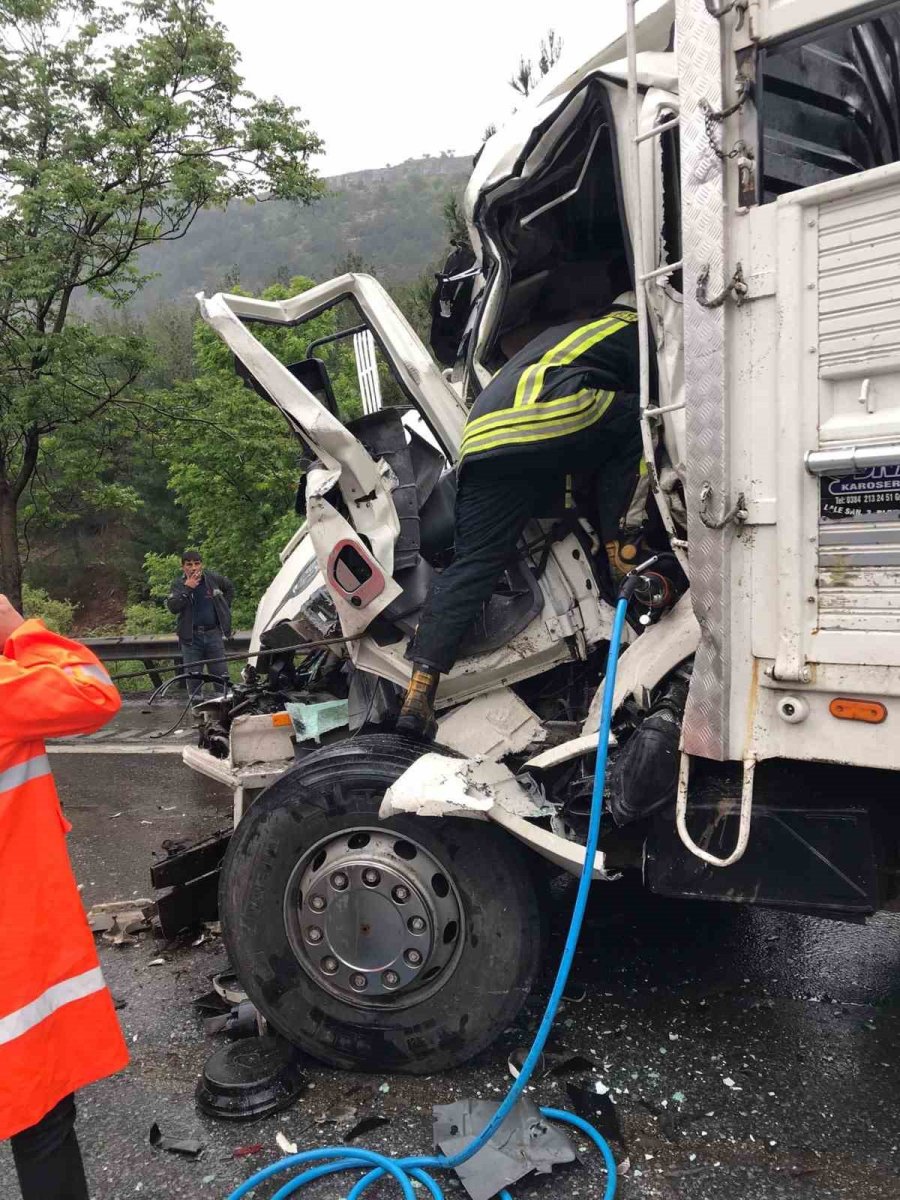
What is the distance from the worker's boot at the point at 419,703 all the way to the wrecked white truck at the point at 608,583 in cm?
9

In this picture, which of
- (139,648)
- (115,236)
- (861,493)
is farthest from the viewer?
(115,236)

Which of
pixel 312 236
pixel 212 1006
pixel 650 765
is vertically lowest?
pixel 212 1006

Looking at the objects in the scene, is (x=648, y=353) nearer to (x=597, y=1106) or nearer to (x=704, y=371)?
(x=704, y=371)

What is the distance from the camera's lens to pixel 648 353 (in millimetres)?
2266

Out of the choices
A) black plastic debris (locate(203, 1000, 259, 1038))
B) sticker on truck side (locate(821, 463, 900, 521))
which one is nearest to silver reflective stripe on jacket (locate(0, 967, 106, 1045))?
black plastic debris (locate(203, 1000, 259, 1038))

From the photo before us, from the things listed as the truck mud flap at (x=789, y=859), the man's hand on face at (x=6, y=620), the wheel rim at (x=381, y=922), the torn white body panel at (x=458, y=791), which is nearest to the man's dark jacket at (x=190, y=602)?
the wheel rim at (x=381, y=922)

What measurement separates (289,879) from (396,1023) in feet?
1.61

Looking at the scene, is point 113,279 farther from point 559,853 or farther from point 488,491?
point 559,853

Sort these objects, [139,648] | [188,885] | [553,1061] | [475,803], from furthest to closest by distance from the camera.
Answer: [139,648] < [188,885] < [553,1061] < [475,803]

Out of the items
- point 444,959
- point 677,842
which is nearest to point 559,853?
point 677,842

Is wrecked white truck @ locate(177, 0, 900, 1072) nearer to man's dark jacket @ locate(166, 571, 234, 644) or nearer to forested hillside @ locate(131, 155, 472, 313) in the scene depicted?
man's dark jacket @ locate(166, 571, 234, 644)

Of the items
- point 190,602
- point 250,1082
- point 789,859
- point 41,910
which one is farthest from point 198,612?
point 789,859

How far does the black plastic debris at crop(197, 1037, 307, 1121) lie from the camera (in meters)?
2.54

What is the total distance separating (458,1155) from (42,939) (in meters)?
1.08
